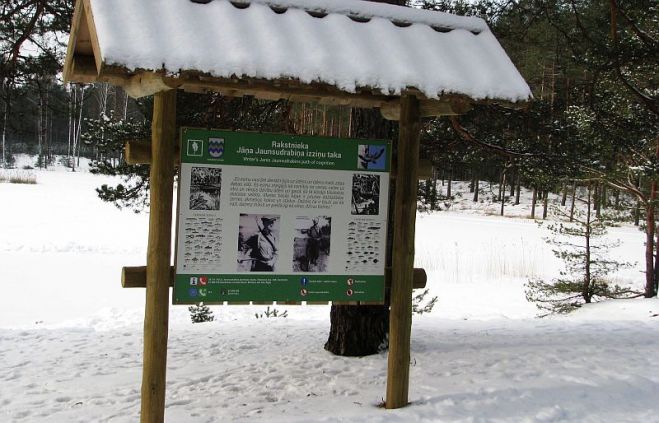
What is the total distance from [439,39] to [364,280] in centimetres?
175

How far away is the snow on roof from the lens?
328cm

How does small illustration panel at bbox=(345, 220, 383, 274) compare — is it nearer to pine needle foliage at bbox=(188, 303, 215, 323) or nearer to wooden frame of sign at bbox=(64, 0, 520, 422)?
wooden frame of sign at bbox=(64, 0, 520, 422)

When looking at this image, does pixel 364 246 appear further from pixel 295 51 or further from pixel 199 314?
pixel 199 314

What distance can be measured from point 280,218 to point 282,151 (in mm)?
449

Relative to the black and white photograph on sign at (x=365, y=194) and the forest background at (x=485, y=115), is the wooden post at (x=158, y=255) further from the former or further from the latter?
the forest background at (x=485, y=115)

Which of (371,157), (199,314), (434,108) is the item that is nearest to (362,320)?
(371,157)

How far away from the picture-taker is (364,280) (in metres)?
4.30

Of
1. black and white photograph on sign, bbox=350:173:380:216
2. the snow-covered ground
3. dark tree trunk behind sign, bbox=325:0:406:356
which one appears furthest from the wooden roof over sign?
the snow-covered ground

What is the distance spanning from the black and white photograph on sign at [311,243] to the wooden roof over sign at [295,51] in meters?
0.85

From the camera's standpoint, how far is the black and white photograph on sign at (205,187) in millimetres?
3877

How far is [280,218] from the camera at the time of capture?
13.4 feet

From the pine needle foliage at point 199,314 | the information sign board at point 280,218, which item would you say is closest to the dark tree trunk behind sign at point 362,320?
the information sign board at point 280,218

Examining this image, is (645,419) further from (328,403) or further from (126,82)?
(126,82)

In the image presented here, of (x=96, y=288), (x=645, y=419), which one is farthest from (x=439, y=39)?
(x=96, y=288)
